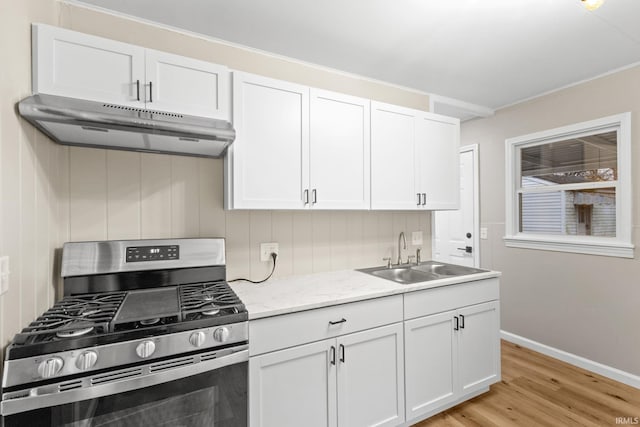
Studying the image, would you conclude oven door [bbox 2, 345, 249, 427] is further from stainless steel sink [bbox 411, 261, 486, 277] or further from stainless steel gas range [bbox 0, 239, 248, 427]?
stainless steel sink [bbox 411, 261, 486, 277]

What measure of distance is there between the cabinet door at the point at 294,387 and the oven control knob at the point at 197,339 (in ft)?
0.95

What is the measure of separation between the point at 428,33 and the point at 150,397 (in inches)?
95.0

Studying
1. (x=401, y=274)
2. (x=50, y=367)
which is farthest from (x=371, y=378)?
(x=50, y=367)

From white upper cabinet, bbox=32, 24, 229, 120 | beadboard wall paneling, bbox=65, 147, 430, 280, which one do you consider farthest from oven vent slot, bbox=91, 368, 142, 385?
white upper cabinet, bbox=32, 24, 229, 120

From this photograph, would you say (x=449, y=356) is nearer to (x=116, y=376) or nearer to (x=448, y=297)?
(x=448, y=297)

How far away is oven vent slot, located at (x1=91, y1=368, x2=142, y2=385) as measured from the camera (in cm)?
107

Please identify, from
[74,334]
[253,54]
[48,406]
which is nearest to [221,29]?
[253,54]

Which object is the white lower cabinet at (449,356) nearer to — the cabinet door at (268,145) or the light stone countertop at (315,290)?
the light stone countertop at (315,290)

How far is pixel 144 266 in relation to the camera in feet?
5.44

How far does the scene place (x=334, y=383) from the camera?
5.37 ft

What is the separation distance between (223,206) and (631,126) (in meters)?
3.15

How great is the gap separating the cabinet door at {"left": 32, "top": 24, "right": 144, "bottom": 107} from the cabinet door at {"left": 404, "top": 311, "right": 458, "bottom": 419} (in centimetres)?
201

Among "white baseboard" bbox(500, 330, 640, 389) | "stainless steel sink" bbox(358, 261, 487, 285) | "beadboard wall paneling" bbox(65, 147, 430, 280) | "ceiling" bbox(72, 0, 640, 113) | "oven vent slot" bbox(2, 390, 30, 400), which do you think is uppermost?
"ceiling" bbox(72, 0, 640, 113)

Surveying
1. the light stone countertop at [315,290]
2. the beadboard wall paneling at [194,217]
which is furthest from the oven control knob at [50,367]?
the beadboard wall paneling at [194,217]
